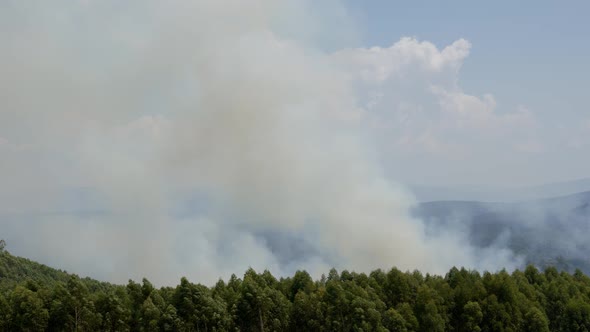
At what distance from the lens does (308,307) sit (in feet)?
304

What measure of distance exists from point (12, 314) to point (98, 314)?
1210 centimetres

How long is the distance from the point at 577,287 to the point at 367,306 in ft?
142

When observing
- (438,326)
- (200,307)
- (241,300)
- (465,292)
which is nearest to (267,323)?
(241,300)

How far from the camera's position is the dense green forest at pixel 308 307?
8412cm

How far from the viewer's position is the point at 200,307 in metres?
86.3

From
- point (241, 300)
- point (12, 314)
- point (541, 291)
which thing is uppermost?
point (541, 291)

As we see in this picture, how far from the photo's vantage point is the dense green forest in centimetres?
8412

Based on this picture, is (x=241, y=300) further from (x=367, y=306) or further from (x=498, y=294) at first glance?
(x=498, y=294)

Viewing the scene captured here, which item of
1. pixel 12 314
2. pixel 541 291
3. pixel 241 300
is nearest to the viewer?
pixel 12 314

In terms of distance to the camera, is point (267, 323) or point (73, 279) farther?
point (267, 323)

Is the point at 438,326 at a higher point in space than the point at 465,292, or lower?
lower

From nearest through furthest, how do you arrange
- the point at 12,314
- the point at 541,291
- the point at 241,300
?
the point at 12,314 → the point at 241,300 → the point at 541,291

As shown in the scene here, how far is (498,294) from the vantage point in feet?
315

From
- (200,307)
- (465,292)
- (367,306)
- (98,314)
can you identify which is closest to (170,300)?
(200,307)
